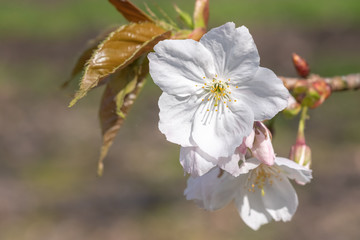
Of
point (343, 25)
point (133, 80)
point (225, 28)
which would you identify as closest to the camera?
point (225, 28)

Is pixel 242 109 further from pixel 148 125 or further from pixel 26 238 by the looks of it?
pixel 148 125

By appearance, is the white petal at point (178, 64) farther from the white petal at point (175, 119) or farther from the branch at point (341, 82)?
A: the branch at point (341, 82)

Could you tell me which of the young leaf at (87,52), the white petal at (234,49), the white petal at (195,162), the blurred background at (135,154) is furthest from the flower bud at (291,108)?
the blurred background at (135,154)

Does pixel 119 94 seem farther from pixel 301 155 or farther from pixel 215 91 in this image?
pixel 301 155

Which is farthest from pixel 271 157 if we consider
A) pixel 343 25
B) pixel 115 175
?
pixel 343 25

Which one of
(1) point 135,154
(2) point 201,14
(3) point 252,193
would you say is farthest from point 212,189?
(1) point 135,154

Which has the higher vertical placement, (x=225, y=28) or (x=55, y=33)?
(x=225, y=28)
